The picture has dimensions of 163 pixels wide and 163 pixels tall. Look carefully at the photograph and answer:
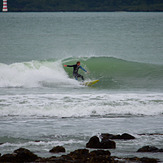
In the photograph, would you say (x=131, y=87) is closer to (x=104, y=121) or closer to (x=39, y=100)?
(x=39, y=100)

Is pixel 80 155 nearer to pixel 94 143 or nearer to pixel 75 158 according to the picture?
pixel 75 158

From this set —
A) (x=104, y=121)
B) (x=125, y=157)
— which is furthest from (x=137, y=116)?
(x=125, y=157)

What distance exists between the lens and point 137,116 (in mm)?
14656

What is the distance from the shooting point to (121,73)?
28.9 metres

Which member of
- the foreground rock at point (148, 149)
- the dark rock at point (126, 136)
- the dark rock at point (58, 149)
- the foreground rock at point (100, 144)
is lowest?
the foreground rock at point (148, 149)

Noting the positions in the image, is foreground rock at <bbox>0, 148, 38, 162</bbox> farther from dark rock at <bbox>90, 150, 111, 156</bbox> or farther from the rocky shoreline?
dark rock at <bbox>90, 150, 111, 156</bbox>

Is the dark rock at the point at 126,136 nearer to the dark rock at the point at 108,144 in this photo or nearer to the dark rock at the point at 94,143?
the dark rock at the point at 108,144

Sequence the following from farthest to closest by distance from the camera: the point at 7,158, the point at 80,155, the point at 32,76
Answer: the point at 32,76
the point at 80,155
the point at 7,158

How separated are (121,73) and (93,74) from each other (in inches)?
79.4

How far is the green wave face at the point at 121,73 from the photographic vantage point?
2402cm

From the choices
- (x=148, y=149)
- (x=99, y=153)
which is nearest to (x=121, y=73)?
(x=148, y=149)

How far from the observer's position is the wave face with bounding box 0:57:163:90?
23.0 metres

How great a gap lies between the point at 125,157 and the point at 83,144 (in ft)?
5.13

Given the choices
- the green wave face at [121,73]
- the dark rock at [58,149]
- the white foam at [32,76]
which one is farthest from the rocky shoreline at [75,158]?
the green wave face at [121,73]
